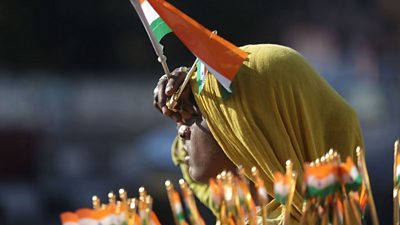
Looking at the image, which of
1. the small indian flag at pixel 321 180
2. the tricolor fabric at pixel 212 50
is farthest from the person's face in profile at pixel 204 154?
the small indian flag at pixel 321 180

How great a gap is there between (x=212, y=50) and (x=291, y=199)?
1.18 ft

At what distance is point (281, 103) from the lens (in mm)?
2098

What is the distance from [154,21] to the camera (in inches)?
89.9

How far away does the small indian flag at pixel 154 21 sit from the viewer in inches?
88.4

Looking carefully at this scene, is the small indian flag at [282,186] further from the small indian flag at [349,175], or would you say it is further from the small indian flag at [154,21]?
the small indian flag at [154,21]

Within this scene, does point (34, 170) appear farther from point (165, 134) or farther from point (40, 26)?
point (40, 26)

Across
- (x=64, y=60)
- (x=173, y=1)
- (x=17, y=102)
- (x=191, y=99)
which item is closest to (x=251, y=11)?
(x=173, y=1)

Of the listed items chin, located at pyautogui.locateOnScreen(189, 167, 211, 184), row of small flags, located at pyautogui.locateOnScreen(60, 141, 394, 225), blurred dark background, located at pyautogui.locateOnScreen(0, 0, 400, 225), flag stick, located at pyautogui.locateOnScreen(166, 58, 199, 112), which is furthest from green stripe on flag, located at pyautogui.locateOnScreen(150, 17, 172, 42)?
blurred dark background, located at pyautogui.locateOnScreen(0, 0, 400, 225)

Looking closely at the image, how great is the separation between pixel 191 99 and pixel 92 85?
28.1ft

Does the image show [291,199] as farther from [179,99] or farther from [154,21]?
[154,21]

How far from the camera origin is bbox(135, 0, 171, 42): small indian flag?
7.36 feet

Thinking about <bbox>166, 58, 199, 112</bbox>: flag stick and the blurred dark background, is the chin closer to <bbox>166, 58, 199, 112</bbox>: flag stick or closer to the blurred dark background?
<bbox>166, 58, 199, 112</bbox>: flag stick

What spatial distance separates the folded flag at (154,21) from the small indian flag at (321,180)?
22.0 inches

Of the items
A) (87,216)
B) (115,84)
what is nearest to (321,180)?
(87,216)
